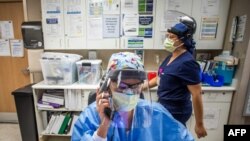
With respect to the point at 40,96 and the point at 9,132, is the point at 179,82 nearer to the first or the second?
the point at 40,96

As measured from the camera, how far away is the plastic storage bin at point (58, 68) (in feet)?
6.23

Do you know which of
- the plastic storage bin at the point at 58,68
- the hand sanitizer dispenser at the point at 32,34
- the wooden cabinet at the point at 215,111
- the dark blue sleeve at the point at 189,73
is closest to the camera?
the dark blue sleeve at the point at 189,73

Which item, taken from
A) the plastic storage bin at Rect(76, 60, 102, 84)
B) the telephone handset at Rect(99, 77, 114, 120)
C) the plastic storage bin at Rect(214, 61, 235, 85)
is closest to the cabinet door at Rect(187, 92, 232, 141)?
the plastic storage bin at Rect(214, 61, 235, 85)

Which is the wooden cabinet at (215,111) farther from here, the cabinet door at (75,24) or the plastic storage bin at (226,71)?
the cabinet door at (75,24)

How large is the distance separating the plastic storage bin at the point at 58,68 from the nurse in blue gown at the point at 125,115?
3.79 feet

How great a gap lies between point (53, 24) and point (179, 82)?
1684mm

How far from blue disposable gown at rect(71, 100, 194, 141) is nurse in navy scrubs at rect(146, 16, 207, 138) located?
409 millimetres

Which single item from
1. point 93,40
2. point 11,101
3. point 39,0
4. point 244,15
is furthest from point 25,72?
point 244,15

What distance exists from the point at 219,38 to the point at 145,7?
1.01 metres

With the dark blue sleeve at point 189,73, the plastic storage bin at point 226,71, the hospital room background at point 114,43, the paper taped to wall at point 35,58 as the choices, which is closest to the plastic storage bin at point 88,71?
the hospital room background at point 114,43

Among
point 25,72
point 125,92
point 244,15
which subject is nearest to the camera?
point 125,92

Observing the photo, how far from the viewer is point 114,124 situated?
32.9 inches

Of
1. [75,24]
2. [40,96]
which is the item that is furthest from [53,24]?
[40,96]

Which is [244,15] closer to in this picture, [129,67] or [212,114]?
[212,114]
